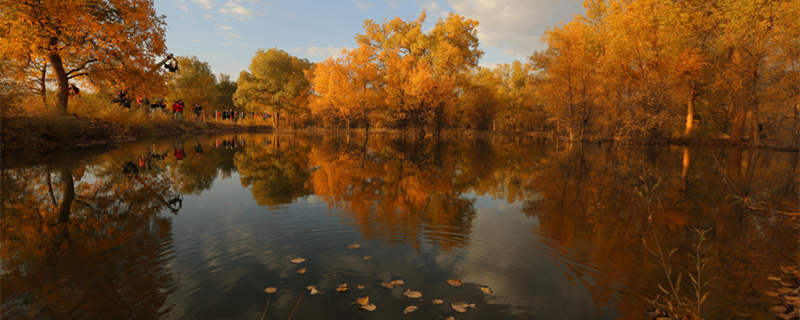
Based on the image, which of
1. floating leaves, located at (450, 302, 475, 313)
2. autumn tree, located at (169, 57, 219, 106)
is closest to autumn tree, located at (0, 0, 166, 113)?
floating leaves, located at (450, 302, 475, 313)

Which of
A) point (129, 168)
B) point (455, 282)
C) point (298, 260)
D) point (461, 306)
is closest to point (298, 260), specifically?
point (298, 260)

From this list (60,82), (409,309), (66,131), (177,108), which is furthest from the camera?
(177,108)

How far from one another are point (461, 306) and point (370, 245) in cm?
228

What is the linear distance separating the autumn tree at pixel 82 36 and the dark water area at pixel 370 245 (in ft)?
38.4

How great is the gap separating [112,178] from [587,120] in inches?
1446

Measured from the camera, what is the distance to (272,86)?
56.3 metres

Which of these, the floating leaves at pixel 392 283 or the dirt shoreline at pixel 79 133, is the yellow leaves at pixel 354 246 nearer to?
the floating leaves at pixel 392 283

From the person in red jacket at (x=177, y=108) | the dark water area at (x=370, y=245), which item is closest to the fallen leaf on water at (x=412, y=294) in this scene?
the dark water area at (x=370, y=245)

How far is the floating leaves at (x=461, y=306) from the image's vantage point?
149 inches

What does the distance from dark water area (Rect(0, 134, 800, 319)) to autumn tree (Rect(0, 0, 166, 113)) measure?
11.7 meters

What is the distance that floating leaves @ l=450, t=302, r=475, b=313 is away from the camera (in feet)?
12.4

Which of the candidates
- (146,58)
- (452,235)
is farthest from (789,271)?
(146,58)

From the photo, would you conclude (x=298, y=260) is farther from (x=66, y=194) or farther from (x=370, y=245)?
(x=66, y=194)

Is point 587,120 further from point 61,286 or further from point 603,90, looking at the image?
point 61,286
